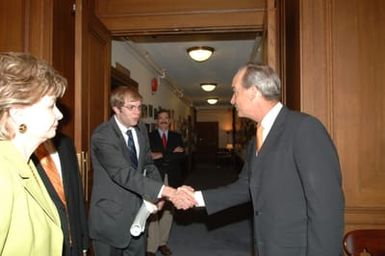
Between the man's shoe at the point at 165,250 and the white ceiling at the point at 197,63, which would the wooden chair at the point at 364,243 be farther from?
the white ceiling at the point at 197,63

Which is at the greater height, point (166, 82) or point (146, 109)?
point (166, 82)

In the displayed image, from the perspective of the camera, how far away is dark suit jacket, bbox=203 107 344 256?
4.89 ft

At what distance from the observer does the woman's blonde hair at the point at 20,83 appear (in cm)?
121

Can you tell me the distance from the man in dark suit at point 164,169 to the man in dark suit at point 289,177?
226 centimetres

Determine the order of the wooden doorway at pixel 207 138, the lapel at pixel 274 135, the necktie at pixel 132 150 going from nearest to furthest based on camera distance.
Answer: the lapel at pixel 274 135
the necktie at pixel 132 150
the wooden doorway at pixel 207 138

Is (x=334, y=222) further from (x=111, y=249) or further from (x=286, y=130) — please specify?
(x=111, y=249)

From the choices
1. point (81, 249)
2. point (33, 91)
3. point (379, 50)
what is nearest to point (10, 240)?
point (33, 91)

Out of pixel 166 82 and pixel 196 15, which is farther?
pixel 166 82

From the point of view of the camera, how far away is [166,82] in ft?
29.7

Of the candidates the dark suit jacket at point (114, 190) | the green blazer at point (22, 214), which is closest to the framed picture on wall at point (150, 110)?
the dark suit jacket at point (114, 190)

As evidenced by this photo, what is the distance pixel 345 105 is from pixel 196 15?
4.79ft

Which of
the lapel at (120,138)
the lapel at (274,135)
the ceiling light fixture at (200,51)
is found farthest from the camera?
the ceiling light fixture at (200,51)

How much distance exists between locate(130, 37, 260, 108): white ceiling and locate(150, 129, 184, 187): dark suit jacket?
5.11 ft

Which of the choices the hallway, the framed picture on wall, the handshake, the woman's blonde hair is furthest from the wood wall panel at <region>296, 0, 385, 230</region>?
the framed picture on wall
